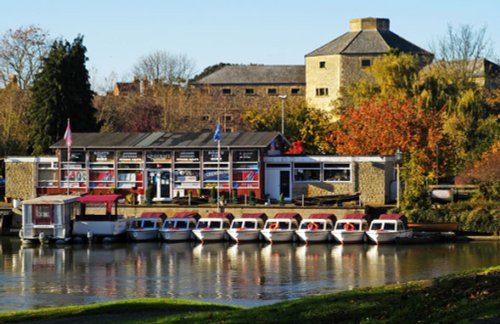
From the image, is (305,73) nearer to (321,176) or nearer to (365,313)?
(321,176)

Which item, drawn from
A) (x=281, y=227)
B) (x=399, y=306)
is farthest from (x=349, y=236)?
(x=399, y=306)

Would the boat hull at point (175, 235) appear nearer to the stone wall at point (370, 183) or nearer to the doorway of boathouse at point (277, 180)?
the doorway of boathouse at point (277, 180)

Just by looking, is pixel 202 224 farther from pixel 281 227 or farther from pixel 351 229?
pixel 351 229

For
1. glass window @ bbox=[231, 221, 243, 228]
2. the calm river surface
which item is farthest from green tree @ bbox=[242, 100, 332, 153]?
the calm river surface

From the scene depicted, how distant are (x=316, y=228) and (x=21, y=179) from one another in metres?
24.7

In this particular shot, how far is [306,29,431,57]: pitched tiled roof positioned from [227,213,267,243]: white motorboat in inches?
1815

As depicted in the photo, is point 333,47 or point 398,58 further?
point 333,47

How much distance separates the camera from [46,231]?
64.8 m

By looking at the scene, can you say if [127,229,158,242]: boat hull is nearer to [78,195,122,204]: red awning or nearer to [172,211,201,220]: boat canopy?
[172,211,201,220]: boat canopy

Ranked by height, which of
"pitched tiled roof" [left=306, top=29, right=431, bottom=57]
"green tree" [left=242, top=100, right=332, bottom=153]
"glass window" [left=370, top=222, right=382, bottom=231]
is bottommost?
"glass window" [left=370, top=222, right=382, bottom=231]

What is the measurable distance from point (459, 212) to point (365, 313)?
41018mm

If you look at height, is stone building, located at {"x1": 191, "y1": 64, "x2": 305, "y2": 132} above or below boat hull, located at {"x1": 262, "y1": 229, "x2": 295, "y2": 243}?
above

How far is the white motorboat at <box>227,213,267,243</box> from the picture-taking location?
208ft

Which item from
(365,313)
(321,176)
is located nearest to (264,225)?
(321,176)
